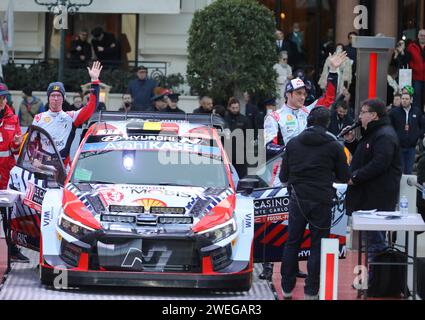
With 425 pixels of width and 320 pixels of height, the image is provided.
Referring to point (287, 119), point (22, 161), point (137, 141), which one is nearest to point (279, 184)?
point (287, 119)

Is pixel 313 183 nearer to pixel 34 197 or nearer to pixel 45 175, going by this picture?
pixel 45 175

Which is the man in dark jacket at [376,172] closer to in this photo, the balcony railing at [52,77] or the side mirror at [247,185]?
the side mirror at [247,185]

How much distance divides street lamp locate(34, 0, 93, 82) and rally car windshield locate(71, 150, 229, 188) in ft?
31.0

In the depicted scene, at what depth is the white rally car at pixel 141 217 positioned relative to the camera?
11234 millimetres

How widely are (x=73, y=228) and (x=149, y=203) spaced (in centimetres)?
75

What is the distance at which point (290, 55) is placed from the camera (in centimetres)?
2506

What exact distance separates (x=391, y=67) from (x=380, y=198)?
40.8 feet

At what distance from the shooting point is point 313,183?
37.3ft

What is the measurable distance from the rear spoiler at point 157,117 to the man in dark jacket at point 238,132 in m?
3.97

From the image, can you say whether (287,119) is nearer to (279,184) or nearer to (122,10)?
(279,184)

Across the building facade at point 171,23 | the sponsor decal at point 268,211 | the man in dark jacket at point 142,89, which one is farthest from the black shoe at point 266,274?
the building facade at point 171,23

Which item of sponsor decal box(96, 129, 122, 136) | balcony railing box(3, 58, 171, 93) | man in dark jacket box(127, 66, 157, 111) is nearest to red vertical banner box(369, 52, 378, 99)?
sponsor decal box(96, 129, 122, 136)

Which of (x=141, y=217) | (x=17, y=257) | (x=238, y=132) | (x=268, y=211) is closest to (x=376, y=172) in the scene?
(x=268, y=211)
